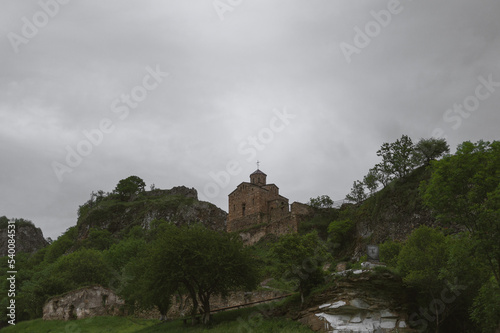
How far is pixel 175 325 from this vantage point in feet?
97.9

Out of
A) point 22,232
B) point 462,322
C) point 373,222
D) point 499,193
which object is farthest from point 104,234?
point 499,193

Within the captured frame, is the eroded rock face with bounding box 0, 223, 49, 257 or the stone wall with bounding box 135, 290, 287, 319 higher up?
the eroded rock face with bounding box 0, 223, 49, 257

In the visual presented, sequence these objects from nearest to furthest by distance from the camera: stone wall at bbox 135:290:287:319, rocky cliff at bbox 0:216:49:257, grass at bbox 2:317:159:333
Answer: stone wall at bbox 135:290:287:319, grass at bbox 2:317:159:333, rocky cliff at bbox 0:216:49:257

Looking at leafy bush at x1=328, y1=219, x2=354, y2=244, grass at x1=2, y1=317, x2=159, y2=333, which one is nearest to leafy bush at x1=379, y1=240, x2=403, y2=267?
leafy bush at x1=328, y1=219, x2=354, y2=244

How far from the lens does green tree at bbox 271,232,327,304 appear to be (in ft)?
89.1

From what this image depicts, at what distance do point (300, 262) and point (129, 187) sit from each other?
286 feet

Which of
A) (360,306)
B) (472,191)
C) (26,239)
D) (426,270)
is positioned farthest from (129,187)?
(472,191)

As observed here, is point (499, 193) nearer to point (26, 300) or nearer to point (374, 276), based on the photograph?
point (374, 276)

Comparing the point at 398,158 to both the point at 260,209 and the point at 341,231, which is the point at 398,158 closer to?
the point at 341,231

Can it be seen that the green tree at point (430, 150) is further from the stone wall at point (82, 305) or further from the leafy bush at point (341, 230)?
the stone wall at point (82, 305)

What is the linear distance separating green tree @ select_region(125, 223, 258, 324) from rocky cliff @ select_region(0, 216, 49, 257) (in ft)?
299

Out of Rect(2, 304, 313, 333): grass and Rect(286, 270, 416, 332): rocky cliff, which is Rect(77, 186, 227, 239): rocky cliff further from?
Rect(286, 270, 416, 332): rocky cliff

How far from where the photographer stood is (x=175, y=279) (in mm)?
28031

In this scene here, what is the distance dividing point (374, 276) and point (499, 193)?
417 inches
